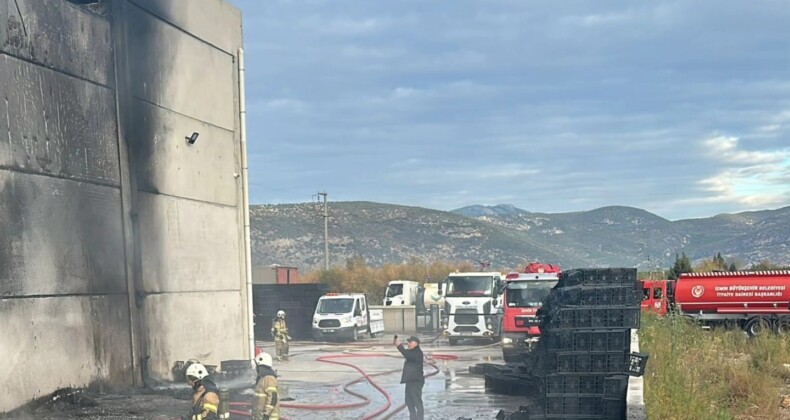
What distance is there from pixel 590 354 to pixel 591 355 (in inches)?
0.6

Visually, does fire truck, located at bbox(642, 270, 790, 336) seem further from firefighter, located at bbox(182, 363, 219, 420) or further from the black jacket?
firefighter, located at bbox(182, 363, 219, 420)

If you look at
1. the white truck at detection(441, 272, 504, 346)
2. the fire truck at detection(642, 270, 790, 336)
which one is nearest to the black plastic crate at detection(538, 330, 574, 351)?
the fire truck at detection(642, 270, 790, 336)

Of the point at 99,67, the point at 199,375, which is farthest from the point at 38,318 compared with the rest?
the point at 99,67

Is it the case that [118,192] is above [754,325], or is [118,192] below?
above

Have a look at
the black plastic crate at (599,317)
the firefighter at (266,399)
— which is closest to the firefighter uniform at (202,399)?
the firefighter at (266,399)

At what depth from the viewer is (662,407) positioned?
8.07m

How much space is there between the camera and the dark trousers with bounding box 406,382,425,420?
425 inches

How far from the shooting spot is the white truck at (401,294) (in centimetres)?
3575

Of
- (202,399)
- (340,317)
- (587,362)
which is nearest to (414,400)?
(587,362)

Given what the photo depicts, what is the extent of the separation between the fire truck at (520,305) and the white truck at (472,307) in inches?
207

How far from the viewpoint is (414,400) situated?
1082 centimetres

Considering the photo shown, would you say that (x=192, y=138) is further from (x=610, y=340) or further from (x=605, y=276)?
(x=610, y=340)

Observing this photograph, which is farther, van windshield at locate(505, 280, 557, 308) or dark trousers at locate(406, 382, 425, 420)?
van windshield at locate(505, 280, 557, 308)

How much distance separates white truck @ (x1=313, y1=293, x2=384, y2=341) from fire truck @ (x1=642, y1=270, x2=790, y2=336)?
10972 mm
